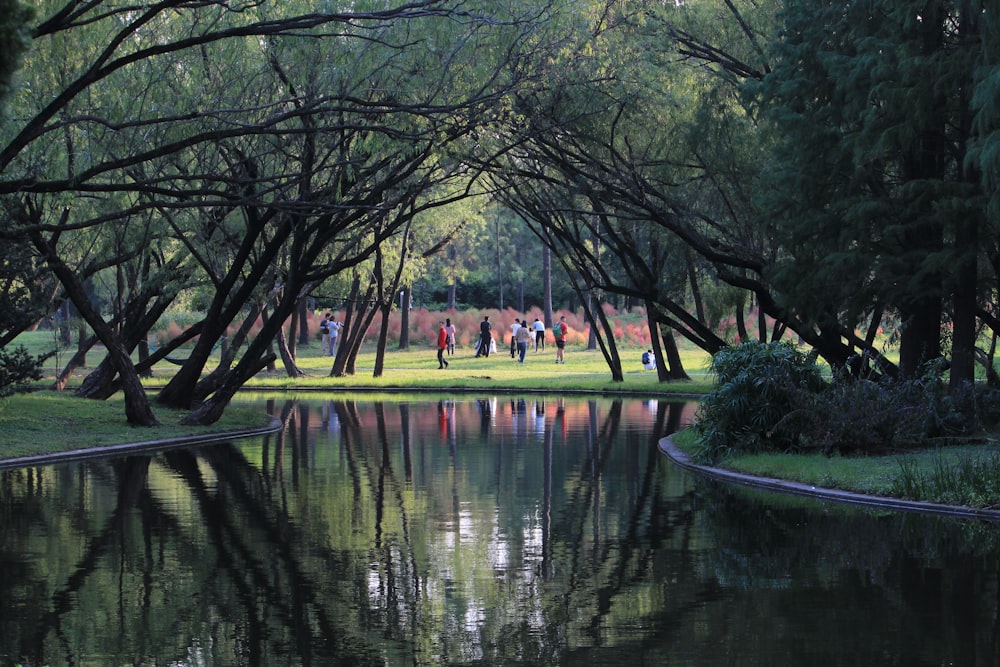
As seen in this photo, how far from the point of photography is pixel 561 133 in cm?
2789

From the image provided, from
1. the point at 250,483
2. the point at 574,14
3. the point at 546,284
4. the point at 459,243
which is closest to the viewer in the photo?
the point at 250,483

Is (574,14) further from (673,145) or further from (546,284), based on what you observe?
(546,284)

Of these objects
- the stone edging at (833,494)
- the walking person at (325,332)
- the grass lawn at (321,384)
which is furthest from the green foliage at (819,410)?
the walking person at (325,332)

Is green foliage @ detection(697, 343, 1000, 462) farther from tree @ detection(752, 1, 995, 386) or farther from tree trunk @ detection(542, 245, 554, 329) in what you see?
tree trunk @ detection(542, 245, 554, 329)

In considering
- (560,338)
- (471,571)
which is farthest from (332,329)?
(471,571)

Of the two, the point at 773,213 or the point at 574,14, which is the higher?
the point at 574,14

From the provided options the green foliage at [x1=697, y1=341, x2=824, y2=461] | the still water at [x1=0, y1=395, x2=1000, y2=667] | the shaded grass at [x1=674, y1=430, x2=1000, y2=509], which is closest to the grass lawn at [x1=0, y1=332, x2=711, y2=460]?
the still water at [x1=0, y1=395, x2=1000, y2=667]

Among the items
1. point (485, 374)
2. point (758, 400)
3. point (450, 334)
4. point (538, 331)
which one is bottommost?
point (485, 374)

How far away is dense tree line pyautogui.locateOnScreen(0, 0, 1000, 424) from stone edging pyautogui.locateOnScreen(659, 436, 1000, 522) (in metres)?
4.10

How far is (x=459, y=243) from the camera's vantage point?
85.7m

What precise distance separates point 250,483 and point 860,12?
13.2 m

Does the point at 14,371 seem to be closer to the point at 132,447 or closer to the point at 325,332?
the point at 132,447

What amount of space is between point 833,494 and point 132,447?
1266 cm

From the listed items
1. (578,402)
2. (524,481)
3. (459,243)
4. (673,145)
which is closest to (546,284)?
(459,243)
